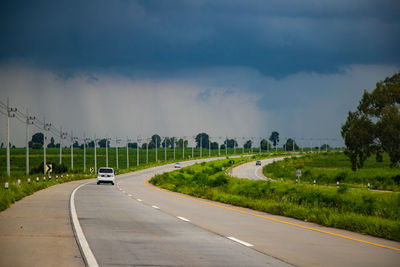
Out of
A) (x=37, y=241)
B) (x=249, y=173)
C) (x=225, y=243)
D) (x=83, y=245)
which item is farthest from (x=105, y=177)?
(x=83, y=245)

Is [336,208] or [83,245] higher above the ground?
[83,245]

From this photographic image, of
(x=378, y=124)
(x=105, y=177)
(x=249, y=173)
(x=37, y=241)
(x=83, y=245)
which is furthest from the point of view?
(x=249, y=173)

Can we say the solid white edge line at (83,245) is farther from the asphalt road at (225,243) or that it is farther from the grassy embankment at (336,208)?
the grassy embankment at (336,208)

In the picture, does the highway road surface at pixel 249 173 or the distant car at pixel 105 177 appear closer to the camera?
the distant car at pixel 105 177

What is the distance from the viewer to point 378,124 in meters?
81.9

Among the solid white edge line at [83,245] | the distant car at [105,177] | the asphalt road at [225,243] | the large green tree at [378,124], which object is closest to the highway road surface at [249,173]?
the large green tree at [378,124]

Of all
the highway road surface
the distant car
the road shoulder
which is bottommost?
the highway road surface

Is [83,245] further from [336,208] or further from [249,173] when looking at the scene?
[249,173]

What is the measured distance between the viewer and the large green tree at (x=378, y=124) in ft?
260

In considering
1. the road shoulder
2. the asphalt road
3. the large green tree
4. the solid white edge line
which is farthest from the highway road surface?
the solid white edge line

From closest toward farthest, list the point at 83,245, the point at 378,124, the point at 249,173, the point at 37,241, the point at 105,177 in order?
the point at 83,245, the point at 37,241, the point at 105,177, the point at 378,124, the point at 249,173

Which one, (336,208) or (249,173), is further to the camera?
(249,173)

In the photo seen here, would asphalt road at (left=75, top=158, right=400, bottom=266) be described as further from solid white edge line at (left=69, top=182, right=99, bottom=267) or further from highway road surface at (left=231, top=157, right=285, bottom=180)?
highway road surface at (left=231, top=157, right=285, bottom=180)

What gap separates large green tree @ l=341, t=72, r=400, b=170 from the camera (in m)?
79.3
